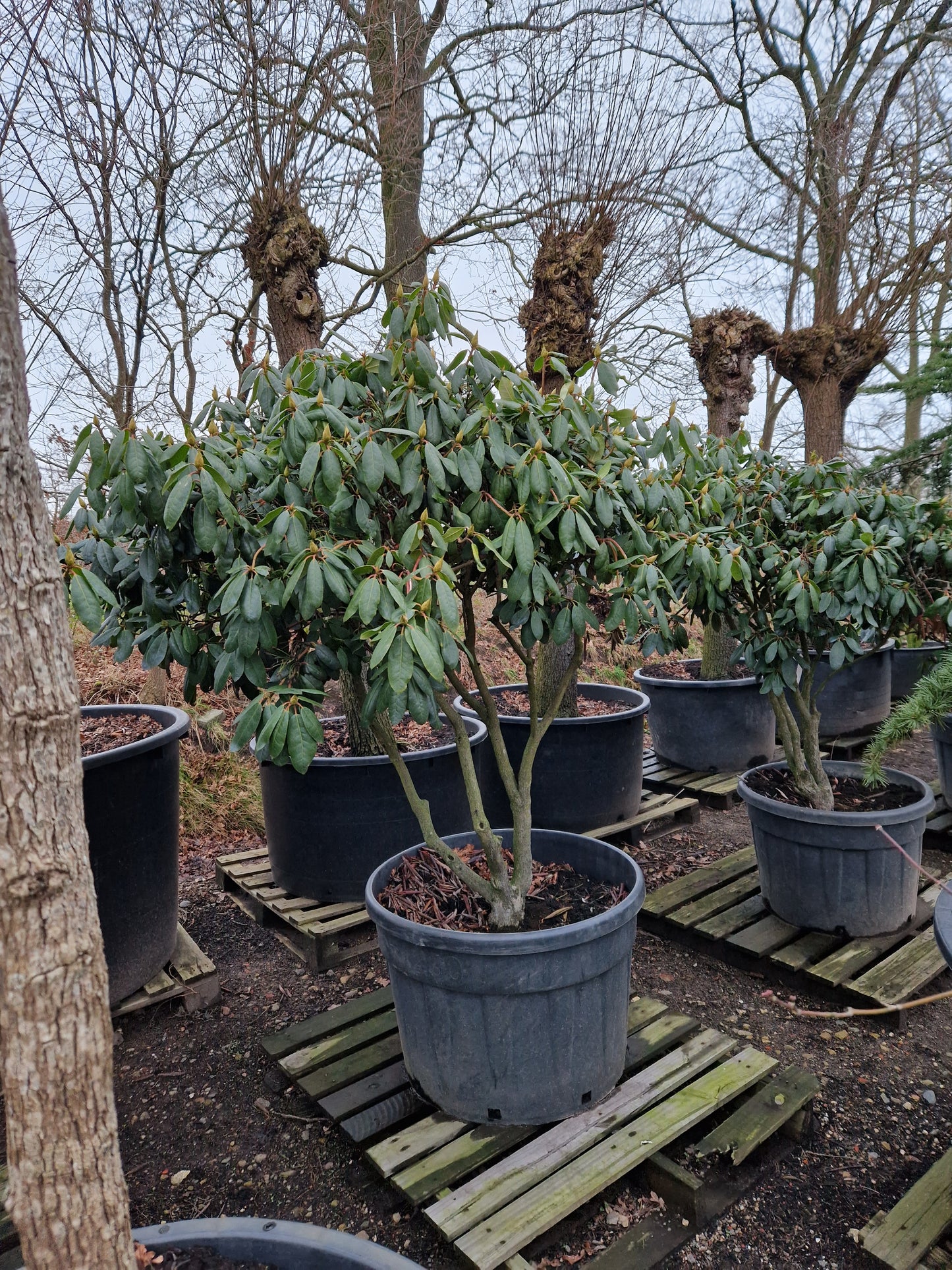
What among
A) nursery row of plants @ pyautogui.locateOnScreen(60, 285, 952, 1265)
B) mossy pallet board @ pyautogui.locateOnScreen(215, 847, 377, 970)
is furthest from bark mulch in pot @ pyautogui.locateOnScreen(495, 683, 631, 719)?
mossy pallet board @ pyautogui.locateOnScreen(215, 847, 377, 970)

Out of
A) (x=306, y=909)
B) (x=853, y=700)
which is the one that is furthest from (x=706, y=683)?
(x=306, y=909)

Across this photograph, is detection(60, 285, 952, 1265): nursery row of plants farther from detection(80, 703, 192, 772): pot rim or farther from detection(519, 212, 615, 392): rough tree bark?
detection(519, 212, 615, 392): rough tree bark

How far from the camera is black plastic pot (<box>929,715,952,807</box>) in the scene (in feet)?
12.1

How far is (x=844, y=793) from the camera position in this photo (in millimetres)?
2920

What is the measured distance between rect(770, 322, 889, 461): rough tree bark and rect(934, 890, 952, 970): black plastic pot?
14.8 ft

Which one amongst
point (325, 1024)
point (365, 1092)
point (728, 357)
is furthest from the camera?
point (728, 357)

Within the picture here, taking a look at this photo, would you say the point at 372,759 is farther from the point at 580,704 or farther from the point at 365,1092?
the point at 580,704

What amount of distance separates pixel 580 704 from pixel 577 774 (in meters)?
0.76

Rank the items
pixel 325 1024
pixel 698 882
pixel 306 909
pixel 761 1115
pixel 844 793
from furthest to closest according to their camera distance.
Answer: pixel 698 882 → pixel 844 793 → pixel 306 909 → pixel 325 1024 → pixel 761 1115

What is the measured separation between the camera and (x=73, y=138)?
3.14m

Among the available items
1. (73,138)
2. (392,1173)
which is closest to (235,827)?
(392,1173)

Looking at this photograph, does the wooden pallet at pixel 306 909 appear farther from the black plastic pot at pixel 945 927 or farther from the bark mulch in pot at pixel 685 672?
the black plastic pot at pixel 945 927

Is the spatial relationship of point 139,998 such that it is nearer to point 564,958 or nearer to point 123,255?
point 564,958

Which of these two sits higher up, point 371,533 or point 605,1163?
point 371,533
